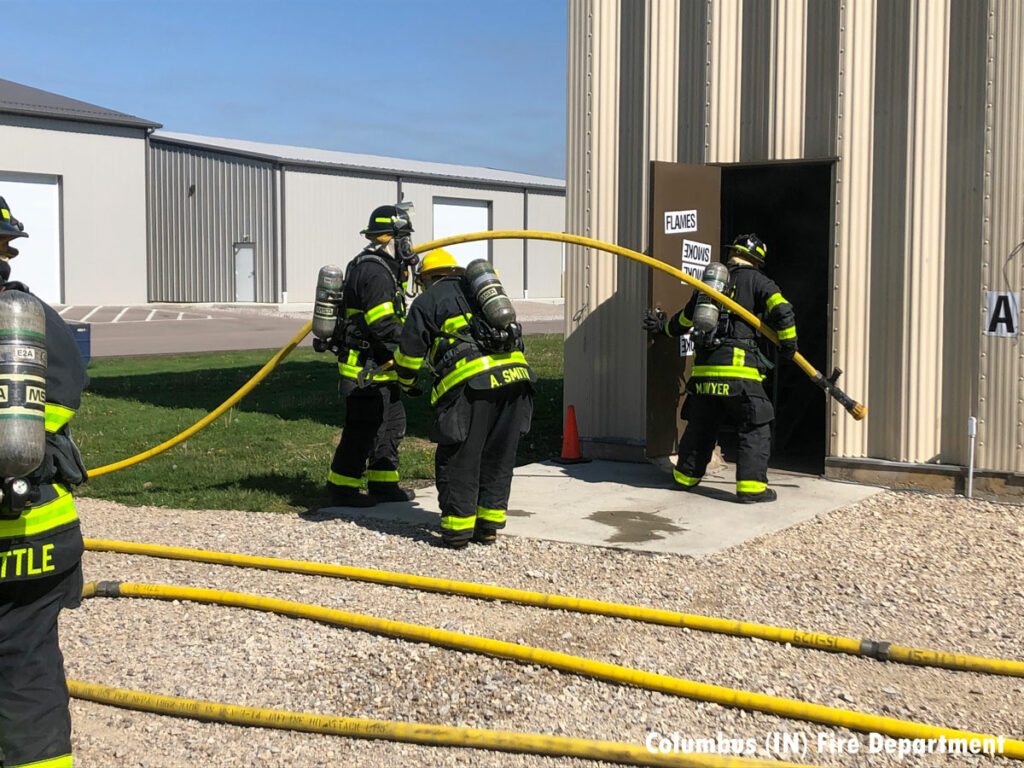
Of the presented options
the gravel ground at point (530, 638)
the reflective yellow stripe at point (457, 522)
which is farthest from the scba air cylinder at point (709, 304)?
the reflective yellow stripe at point (457, 522)

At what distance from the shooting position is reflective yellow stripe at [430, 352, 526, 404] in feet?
22.9

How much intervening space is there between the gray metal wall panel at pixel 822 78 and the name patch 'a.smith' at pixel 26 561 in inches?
293

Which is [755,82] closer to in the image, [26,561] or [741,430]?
[741,430]

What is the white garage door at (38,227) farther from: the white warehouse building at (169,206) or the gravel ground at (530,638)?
the gravel ground at (530,638)

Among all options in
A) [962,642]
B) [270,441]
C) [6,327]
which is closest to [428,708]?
[6,327]

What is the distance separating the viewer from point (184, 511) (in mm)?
8422

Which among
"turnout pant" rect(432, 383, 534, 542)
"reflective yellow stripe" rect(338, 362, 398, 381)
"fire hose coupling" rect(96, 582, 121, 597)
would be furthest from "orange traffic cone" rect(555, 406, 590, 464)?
"fire hose coupling" rect(96, 582, 121, 597)

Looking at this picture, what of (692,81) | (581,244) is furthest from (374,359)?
(692,81)

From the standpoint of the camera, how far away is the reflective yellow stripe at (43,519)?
3600 mm

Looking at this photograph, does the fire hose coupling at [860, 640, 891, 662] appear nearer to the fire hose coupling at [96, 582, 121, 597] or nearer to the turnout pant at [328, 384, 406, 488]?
the fire hose coupling at [96, 582, 121, 597]

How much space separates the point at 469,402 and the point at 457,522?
2.56 ft

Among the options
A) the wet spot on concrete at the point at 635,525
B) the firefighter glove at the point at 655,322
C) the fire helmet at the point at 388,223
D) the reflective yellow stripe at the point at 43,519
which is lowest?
the wet spot on concrete at the point at 635,525

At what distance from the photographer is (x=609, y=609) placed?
5602 millimetres

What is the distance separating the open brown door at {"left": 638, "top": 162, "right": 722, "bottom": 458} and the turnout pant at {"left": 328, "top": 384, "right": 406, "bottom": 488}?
2.35m
